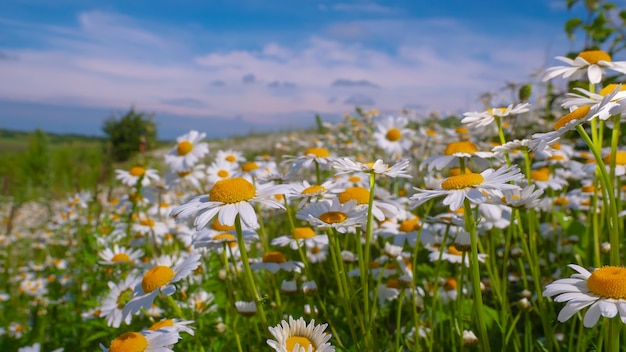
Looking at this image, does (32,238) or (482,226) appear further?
(32,238)

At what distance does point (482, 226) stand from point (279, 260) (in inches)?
41.4

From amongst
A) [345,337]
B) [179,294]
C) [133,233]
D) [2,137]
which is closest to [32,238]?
[133,233]

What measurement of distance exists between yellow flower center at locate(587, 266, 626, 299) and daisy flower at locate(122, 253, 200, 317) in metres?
1.17

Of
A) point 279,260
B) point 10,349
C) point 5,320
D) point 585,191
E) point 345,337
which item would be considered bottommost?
point 5,320

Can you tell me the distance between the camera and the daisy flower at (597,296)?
1.16 meters

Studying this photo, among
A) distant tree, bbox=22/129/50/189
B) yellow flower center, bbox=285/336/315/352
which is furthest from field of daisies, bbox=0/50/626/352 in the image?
distant tree, bbox=22/129/50/189

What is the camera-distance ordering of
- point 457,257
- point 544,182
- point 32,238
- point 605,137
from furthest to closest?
point 32,238 < point 605,137 < point 544,182 < point 457,257

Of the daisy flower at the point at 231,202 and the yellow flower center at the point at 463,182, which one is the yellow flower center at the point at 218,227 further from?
the yellow flower center at the point at 463,182

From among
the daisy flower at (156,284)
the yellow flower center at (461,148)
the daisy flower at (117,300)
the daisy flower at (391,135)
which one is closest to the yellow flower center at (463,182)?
the yellow flower center at (461,148)

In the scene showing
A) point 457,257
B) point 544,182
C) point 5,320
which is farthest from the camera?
point 5,320

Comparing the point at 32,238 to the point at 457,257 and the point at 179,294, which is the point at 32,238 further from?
the point at 457,257

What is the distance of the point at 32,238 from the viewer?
7.85 meters

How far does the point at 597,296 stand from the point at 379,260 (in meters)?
1.59

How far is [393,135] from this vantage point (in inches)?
165
